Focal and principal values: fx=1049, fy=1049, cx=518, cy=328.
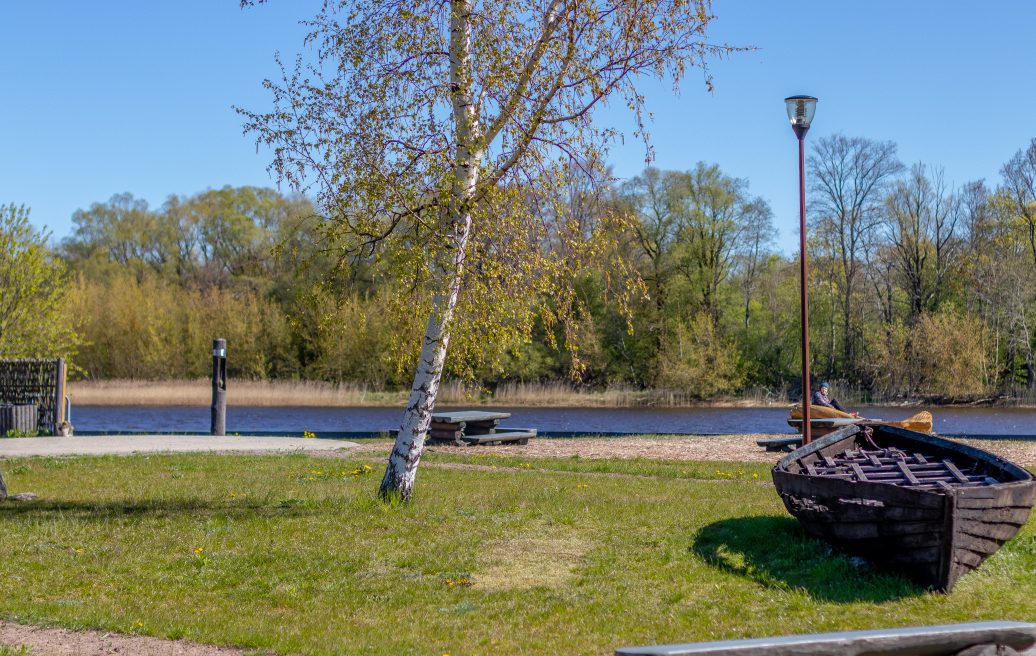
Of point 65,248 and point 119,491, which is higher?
point 65,248

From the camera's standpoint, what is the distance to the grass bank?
46531 mm

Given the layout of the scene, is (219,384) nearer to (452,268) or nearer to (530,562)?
(452,268)

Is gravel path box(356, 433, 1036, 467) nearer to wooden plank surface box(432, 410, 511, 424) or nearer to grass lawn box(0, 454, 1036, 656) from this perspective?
wooden plank surface box(432, 410, 511, 424)

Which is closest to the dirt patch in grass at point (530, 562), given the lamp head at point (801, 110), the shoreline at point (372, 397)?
the lamp head at point (801, 110)

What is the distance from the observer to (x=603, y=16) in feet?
38.2

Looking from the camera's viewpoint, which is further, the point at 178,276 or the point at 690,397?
the point at 178,276

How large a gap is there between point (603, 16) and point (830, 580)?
6.46 meters

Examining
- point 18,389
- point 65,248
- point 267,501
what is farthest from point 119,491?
point 65,248

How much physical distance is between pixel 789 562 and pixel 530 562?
237 cm

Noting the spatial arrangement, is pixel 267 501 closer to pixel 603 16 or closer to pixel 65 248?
pixel 603 16

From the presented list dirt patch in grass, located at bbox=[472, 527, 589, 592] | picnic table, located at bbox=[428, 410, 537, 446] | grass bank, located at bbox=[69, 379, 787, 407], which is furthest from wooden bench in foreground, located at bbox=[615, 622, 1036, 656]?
grass bank, located at bbox=[69, 379, 787, 407]

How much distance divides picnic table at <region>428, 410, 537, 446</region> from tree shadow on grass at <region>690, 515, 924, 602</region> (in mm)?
11480

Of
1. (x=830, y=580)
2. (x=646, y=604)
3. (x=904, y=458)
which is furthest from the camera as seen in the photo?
(x=904, y=458)

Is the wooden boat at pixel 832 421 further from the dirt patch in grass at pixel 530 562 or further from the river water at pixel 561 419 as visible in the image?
the dirt patch in grass at pixel 530 562
